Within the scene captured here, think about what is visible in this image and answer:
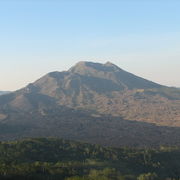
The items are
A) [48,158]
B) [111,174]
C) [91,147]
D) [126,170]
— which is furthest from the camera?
[91,147]

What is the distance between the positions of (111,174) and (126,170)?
Answer: 18.2 m

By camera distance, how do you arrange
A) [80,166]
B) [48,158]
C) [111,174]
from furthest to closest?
[48,158] → [80,166] → [111,174]

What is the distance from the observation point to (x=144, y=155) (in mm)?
135250

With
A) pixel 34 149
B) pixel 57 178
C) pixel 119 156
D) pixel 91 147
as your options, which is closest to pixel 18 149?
pixel 34 149

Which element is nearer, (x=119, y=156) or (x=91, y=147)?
(x=119, y=156)

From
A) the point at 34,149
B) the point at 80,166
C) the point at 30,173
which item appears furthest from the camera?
the point at 34,149

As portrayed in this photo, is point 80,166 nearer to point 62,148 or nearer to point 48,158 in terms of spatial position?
point 48,158

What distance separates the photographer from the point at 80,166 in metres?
111

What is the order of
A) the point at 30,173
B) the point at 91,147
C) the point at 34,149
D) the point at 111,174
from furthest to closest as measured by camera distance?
the point at 91,147
the point at 34,149
the point at 111,174
the point at 30,173

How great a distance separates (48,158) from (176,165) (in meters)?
53.6

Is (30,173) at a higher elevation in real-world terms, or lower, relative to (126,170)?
higher

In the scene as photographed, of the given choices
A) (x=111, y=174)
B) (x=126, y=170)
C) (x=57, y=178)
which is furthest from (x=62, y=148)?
(x=57, y=178)

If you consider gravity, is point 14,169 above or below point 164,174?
above

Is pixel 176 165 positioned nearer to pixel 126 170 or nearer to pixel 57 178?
pixel 126 170
